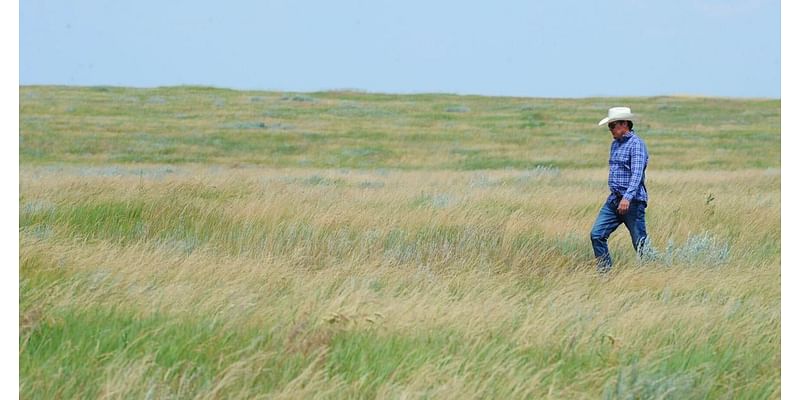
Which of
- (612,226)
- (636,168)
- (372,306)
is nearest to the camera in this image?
(372,306)

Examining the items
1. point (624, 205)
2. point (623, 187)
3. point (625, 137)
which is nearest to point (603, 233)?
point (624, 205)

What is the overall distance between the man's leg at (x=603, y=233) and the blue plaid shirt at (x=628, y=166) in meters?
0.19

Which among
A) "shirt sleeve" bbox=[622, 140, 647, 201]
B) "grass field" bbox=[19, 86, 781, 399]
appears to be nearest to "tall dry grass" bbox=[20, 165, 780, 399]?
"grass field" bbox=[19, 86, 781, 399]

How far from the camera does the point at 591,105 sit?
73.8 metres

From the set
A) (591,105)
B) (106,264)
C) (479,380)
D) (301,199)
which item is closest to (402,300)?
(479,380)

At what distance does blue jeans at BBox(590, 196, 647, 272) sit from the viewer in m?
8.35

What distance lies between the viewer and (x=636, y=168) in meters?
8.27

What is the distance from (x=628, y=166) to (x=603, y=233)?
A: 2.34 feet

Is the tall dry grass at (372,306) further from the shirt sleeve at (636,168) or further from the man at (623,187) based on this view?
the shirt sleeve at (636,168)

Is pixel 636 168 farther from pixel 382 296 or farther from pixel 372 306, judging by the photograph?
pixel 372 306

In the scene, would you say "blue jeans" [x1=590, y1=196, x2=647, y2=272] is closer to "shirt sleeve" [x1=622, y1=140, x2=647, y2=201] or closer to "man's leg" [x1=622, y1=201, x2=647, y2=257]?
"man's leg" [x1=622, y1=201, x2=647, y2=257]

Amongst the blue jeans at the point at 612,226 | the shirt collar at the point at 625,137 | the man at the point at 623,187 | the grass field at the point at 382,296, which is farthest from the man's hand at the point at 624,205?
the shirt collar at the point at 625,137

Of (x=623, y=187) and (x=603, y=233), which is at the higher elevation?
(x=623, y=187)
